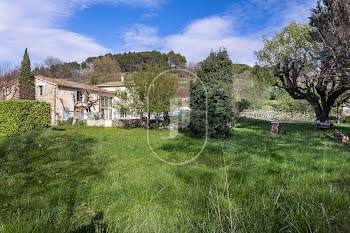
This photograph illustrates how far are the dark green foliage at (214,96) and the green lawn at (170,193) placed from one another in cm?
314

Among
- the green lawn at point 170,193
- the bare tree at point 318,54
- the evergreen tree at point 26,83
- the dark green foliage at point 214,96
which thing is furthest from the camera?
the evergreen tree at point 26,83

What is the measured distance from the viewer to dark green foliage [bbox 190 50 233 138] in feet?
28.8

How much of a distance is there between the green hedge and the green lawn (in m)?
4.11

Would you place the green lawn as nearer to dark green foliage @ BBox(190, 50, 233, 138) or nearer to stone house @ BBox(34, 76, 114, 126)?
dark green foliage @ BBox(190, 50, 233, 138)

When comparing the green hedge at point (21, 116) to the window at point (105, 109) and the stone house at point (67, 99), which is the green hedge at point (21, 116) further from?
the window at point (105, 109)

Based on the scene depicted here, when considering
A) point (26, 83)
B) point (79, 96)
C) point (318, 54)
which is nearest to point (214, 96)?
point (318, 54)

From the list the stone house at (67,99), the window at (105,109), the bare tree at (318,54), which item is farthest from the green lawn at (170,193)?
the window at (105,109)

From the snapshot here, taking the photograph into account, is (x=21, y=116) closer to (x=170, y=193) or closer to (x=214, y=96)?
(x=214, y=96)

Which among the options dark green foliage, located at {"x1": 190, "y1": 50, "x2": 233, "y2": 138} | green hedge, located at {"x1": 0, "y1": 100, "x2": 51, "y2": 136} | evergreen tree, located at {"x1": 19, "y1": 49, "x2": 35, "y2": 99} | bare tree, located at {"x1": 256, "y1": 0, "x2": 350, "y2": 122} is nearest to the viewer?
bare tree, located at {"x1": 256, "y1": 0, "x2": 350, "y2": 122}

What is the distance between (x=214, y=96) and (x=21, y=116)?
9.52 metres

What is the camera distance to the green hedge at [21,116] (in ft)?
29.2

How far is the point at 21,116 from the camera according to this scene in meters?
9.41

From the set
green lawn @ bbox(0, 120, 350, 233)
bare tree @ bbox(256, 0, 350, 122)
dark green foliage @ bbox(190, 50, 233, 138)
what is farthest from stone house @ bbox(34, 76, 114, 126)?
bare tree @ bbox(256, 0, 350, 122)

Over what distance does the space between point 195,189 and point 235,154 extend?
2932 millimetres
